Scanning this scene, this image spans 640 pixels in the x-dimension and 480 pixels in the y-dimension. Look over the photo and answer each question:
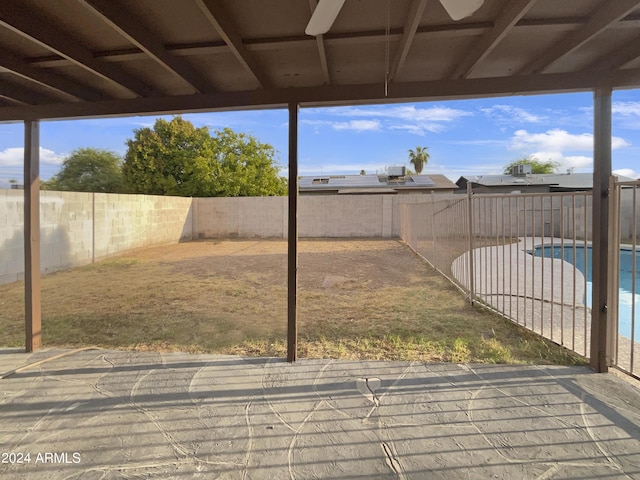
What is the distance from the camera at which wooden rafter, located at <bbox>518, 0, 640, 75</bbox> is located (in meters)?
1.68

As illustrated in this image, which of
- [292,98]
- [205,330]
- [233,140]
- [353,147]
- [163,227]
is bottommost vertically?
[205,330]

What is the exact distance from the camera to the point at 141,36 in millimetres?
1932

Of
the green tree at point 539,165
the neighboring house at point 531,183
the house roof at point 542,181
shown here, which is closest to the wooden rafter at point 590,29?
the neighboring house at point 531,183

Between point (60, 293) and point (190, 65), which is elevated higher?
point (190, 65)

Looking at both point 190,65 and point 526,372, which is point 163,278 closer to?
point 190,65

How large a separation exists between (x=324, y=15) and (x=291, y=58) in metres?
0.91

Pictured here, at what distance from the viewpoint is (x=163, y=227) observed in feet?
35.3

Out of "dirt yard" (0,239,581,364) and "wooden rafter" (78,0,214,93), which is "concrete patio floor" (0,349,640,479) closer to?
"dirt yard" (0,239,581,364)

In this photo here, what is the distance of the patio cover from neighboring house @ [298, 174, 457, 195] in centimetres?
1452

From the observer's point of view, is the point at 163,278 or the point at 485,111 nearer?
the point at 163,278

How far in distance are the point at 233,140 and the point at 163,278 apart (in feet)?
39.2

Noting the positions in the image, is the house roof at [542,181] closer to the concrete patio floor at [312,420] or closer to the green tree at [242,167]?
the green tree at [242,167]

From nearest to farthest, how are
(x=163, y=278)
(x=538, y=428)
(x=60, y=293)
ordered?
(x=538, y=428) → (x=60, y=293) → (x=163, y=278)

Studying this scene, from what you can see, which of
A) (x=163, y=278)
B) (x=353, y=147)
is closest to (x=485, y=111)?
(x=353, y=147)
